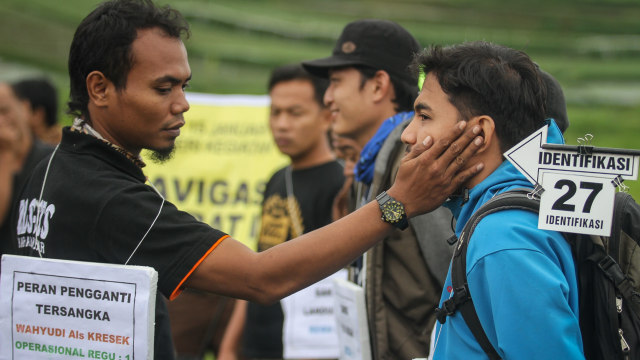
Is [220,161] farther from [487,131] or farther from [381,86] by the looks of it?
[487,131]

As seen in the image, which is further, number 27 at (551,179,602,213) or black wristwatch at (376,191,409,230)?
black wristwatch at (376,191,409,230)

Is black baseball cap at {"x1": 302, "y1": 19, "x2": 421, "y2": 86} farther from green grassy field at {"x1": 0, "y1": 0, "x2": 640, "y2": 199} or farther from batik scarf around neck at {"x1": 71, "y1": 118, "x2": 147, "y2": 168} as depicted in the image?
green grassy field at {"x1": 0, "y1": 0, "x2": 640, "y2": 199}

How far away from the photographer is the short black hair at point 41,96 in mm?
7414

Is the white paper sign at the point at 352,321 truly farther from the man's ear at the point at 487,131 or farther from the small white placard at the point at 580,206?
the small white placard at the point at 580,206

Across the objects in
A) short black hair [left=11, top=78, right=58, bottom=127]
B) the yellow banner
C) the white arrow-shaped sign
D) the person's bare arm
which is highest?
short black hair [left=11, top=78, right=58, bottom=127]

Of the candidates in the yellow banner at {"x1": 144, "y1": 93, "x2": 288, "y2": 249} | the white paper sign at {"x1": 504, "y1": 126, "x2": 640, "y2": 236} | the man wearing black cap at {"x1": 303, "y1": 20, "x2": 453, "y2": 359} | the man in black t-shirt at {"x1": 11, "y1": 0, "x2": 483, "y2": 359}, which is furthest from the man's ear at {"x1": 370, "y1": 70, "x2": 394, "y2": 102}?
the yellow banner at {"x1": 144, "y1": 93, "x2": 288, "y2": 249}

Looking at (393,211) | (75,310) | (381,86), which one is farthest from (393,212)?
(381,86)

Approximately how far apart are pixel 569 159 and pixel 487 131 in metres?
0.36

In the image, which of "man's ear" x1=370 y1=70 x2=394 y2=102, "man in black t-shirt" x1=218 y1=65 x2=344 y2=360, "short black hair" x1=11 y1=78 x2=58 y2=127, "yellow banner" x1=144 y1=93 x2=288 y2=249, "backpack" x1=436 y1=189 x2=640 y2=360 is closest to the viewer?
"backpack" x1=436 y1=189 x2=640 y2=360

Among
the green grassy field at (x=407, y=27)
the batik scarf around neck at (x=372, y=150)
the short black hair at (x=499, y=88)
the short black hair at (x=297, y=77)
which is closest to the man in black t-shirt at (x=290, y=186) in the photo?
the short black hair at (x=297, y=77)

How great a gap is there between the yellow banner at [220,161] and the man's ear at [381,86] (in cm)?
311

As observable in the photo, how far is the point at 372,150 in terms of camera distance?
12.1ft

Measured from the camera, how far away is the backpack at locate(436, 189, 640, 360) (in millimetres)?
2283

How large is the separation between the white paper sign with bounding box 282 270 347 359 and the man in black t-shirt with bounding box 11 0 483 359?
1.75m
